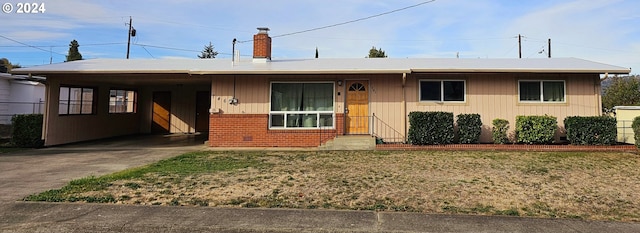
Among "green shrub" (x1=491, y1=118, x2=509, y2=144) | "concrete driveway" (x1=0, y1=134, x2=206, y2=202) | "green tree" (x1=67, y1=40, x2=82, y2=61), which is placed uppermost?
"green tree" (x1=67, y1=40, x2=82, y2=61)

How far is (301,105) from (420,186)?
20.8ft

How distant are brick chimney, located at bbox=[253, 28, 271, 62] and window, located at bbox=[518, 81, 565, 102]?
933cm

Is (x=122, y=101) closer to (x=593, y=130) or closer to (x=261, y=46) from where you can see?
(x=261, y=46)

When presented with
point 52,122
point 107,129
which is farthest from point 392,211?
point 107,129

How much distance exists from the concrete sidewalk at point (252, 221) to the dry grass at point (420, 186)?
296 mm

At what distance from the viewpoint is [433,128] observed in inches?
399

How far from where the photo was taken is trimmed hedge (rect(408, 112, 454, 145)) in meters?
10.1

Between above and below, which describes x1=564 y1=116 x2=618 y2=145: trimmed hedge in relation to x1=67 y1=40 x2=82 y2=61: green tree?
below

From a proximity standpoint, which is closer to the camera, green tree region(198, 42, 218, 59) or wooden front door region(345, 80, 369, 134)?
wooden front door region(345, 80, 369, 134)

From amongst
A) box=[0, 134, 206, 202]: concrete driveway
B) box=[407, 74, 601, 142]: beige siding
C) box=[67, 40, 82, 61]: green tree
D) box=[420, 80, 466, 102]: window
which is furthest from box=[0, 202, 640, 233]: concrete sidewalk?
box=[67, 40, 82, 61]: green tree

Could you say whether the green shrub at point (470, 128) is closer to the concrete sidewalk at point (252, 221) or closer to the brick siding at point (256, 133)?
the brick siding at point (256, 133)

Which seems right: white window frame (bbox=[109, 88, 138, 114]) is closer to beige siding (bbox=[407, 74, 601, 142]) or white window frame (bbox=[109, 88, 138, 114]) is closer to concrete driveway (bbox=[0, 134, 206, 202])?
concrete driveway (bbox=[0, 134, 206, 202])

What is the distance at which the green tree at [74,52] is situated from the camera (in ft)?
139

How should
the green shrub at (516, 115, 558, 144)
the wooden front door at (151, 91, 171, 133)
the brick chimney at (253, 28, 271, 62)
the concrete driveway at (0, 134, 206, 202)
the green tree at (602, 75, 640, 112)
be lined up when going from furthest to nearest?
the green tree at (602, 75, 640, 112), the wooden front door at (151, 91, 171, 133), the brick chimney at (253, 28, 271, 62), the green shrub at (516, 115, 558, 144), the concrete driveway at (0, 134, 206, 202)
